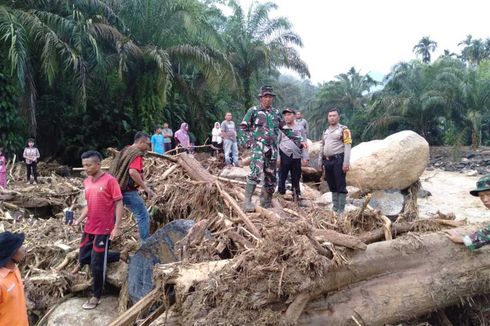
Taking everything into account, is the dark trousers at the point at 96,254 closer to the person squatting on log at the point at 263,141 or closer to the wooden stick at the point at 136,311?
the wooden stick at the point at 136,311

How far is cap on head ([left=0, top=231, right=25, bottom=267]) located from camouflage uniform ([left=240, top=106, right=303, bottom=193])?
9.89ft

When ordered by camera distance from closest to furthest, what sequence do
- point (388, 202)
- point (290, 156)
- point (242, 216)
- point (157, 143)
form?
point (242, 216) → point (290, 156) → point (388, 202) → point (157, 143)

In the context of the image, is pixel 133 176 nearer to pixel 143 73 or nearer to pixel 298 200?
pixel 298 200

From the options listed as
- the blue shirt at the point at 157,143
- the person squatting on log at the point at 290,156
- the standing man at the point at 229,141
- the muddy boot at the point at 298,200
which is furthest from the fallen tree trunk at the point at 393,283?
the blue shirt at the point at 157,143

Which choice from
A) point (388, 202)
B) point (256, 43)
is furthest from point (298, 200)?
point (256, 43)

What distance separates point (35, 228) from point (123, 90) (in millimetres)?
10293

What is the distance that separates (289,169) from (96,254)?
9.98 ft

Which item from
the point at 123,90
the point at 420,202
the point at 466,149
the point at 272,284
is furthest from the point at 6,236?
the point at 466,149

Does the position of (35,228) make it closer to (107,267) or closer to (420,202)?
(107,267)

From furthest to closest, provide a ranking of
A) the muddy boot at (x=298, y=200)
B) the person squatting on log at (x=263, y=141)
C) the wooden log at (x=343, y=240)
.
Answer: the muddy boot at (x=298, y=200) < the person squatting on log at (x=263, y=141) < the wooden log at (x=343, y=240)

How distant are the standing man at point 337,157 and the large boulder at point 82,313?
117 inches

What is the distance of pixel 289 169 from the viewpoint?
6293mm

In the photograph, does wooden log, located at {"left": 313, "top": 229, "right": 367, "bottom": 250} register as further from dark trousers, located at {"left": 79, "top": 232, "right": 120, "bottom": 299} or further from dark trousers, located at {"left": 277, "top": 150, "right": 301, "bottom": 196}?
dark trousers, located at {"left": 277, "top": 150, "right": 301, "bottom": 196}

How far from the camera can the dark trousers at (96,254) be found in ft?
14.2
